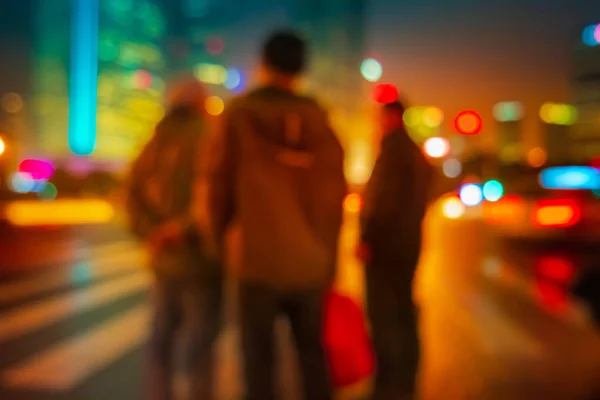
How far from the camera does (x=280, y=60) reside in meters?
2.49

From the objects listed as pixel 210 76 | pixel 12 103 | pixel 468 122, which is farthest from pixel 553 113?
pixel 12 103

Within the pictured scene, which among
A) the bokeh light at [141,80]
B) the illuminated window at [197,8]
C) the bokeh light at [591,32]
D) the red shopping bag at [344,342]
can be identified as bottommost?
the red shopping bag at [344,342]

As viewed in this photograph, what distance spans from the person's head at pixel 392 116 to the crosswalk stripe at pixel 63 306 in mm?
3629

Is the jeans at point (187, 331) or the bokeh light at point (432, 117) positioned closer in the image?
the jeans at point (187, 331)

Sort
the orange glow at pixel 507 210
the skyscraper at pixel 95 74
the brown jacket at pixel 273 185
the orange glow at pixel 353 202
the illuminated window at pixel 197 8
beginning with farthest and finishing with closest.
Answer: the skyscraper at pixel 95 74 → the illuminated window at pixel 197 8 → the orange glow at pixel 507 210 → the orange glow at pixel 353 202 → the brown jacket at pixel 273 185

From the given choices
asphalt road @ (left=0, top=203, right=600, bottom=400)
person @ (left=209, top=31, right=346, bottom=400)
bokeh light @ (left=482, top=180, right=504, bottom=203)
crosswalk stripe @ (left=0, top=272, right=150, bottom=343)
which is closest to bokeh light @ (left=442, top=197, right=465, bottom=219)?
bokeh light @ (left=482, top=180, right=504, bottom=203)

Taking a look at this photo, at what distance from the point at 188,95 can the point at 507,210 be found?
13.0 metres

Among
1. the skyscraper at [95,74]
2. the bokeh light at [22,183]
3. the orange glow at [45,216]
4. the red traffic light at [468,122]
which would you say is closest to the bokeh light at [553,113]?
the red traffic light at [468,122]

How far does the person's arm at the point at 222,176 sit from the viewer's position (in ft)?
7.74

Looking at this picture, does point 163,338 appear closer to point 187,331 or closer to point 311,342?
point 187,331

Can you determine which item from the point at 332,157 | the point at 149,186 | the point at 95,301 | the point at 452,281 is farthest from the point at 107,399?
the point at 452,281

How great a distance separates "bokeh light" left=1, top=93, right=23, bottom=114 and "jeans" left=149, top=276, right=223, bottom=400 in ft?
73.5

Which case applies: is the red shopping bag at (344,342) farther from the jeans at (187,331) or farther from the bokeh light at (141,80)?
the bokeh light at (141,80)

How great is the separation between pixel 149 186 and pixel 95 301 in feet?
14.3
